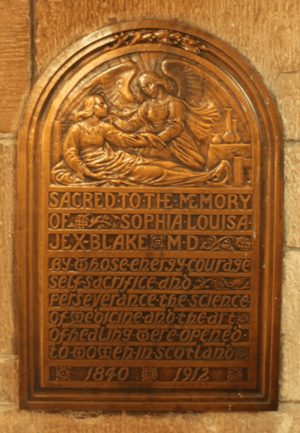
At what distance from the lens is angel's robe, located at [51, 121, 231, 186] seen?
1.77 m

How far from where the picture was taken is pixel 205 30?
69.5 inches

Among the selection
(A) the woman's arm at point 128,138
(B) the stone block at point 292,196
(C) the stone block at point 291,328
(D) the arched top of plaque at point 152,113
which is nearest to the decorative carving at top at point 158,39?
(D) the arched top of plaque at point 152,113

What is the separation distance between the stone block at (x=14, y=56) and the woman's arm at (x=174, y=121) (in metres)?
0.63

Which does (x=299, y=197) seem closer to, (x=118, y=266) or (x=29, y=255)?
(x=118, y=266)

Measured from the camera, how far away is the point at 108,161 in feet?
5.85

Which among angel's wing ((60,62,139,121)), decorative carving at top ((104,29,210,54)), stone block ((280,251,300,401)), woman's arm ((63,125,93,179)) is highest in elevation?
decorative carving at top ((104,29,210,54))

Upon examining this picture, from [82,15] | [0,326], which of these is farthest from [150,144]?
[0,326]

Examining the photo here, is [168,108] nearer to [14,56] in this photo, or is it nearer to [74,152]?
[74,152]

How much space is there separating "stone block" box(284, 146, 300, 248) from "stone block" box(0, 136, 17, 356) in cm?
120

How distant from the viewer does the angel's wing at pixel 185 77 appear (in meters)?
1.76

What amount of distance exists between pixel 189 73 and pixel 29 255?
1.06m

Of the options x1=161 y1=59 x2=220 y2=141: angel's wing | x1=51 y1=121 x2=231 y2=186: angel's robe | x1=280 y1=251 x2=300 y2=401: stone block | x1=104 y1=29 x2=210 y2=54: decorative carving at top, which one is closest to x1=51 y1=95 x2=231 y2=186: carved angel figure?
x1=51 y1=121 x2=231 y2=186: angel's robe

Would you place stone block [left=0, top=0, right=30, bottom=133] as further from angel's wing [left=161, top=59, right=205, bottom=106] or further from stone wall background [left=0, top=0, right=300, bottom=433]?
angel's wing [left=161, top=59, right=205, bottom=106]

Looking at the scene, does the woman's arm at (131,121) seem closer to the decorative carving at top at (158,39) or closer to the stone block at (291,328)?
the decorative carving at top at (158,39)
